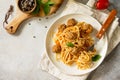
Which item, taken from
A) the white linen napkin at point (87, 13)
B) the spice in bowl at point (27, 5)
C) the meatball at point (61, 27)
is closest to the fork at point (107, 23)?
the white linen napkin at point (87, 13)

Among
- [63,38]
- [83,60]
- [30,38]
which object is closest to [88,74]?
[83,60]

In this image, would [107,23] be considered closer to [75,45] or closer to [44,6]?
[75,45]

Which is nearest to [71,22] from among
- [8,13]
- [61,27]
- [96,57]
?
[61,27]

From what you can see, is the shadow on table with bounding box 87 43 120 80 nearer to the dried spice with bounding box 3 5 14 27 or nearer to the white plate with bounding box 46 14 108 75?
the white plate with bounding box 46 14 108 75

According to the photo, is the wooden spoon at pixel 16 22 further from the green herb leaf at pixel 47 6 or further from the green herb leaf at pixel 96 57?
the green herb leaf at pixel 96 57

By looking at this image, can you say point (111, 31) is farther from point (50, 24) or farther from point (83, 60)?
point (50, 24)

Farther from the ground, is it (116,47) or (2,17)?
(116,47)

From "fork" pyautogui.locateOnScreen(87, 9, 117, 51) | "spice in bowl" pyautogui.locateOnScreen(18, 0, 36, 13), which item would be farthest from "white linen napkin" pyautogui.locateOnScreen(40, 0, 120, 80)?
"spice in bowl" pyautogui.locateOnScreen(18, 0, 36, 13)
